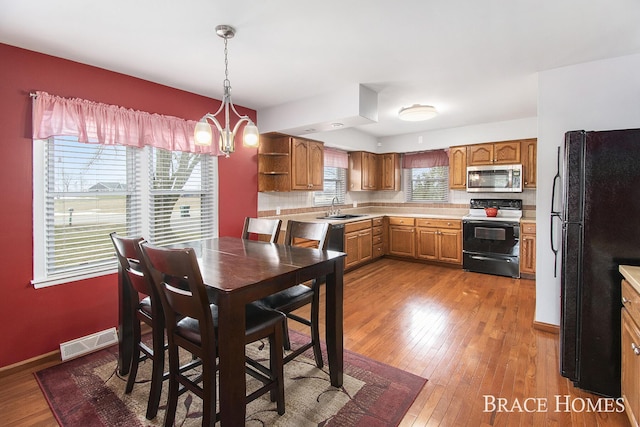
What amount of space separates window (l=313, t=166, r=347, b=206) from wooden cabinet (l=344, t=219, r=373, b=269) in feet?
2.56

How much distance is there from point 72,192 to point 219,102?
1.76 meters

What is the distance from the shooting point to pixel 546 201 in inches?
113

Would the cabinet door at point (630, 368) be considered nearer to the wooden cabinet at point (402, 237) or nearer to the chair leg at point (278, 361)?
the chair leg at point (278, 361)

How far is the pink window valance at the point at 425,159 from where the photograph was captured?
5.71 metres

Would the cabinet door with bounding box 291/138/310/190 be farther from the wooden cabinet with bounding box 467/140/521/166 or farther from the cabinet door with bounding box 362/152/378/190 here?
the wooden cabinet with bounding box 467/140/521/166

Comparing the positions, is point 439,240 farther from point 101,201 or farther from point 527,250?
point 101,201

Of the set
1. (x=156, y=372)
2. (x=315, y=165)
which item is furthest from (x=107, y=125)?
(x=315, y=165)

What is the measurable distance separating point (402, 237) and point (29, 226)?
16.3 ft

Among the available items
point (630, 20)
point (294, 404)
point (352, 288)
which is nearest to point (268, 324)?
point (294, 404)

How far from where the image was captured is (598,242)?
1.94m

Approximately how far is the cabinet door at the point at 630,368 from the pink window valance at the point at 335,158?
416 centimetres

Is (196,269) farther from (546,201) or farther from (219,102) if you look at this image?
(546,201)

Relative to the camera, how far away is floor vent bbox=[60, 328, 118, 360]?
2.48 metres

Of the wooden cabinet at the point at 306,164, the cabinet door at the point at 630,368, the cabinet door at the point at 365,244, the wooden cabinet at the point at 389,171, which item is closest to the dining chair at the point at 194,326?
the cabinet door at the point at 630,368
